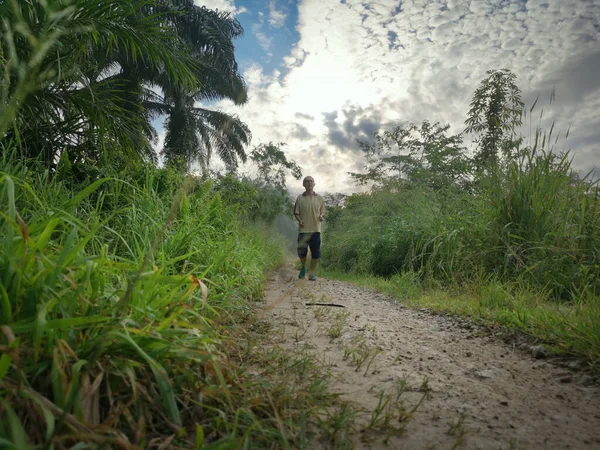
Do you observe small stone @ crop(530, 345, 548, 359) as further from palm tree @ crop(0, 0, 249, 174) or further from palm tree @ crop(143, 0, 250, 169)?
palm tree @ crop(143, 0, 250, 169)

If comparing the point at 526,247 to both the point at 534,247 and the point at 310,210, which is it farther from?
the point at 310,210

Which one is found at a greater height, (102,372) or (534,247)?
(534,247)

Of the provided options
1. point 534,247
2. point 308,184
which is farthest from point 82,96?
point 534,247

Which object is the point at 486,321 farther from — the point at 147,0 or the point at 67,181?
the point at 147,0

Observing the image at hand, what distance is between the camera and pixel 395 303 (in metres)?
4.15

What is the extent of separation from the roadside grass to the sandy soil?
0.13 meters

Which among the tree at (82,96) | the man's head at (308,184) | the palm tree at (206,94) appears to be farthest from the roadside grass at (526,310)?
the palm tree at (206,94)

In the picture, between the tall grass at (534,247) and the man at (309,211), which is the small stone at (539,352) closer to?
the tall grass at (534,247)

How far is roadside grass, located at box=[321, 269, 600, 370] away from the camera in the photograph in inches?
73.9

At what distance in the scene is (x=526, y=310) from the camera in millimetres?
2512

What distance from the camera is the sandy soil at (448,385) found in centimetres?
116

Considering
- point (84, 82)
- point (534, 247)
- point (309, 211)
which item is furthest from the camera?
point (309, 211)

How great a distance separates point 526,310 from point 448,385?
1296mm

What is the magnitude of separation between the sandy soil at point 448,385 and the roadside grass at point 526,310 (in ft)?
0.44
